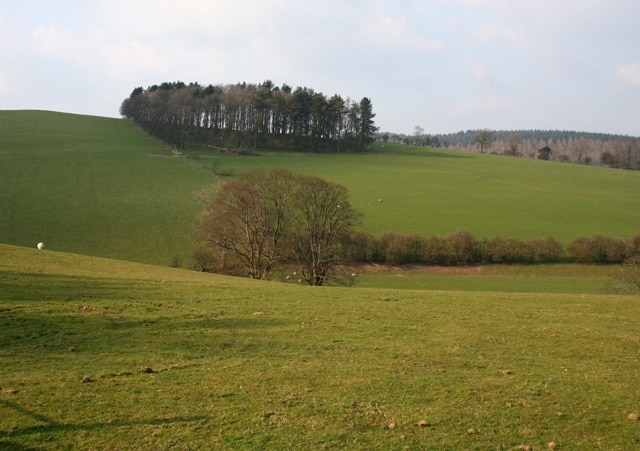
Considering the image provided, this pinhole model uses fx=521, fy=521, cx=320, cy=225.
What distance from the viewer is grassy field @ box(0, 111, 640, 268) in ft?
202

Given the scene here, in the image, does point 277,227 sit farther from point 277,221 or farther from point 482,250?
point 482,250

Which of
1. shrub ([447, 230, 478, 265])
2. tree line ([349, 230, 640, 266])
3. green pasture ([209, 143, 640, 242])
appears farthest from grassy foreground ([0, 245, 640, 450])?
green pasture ([209, 143, 640, 242])

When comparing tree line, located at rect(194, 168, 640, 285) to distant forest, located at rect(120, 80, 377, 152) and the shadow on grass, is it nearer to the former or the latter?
the shadow on grass

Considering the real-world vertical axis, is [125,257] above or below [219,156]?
below

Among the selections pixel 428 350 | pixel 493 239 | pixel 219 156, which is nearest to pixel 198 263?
pixel 493 239

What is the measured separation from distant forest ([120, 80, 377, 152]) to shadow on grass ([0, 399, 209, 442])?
11842 centimetres

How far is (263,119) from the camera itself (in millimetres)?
131500

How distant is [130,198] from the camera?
76.1m

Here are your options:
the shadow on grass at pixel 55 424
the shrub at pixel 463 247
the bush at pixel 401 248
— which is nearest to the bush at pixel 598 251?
the shrub at pixel 463 247

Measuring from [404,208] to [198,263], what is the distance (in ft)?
124

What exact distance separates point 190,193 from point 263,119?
56222 mm

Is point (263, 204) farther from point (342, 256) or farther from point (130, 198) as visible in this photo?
point (130, 198)

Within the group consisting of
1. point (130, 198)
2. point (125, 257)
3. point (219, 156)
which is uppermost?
point (219, 156)

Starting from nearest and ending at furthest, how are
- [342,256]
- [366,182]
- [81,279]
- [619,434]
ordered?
[619,434], [81,279], [342,256], [366,182]
